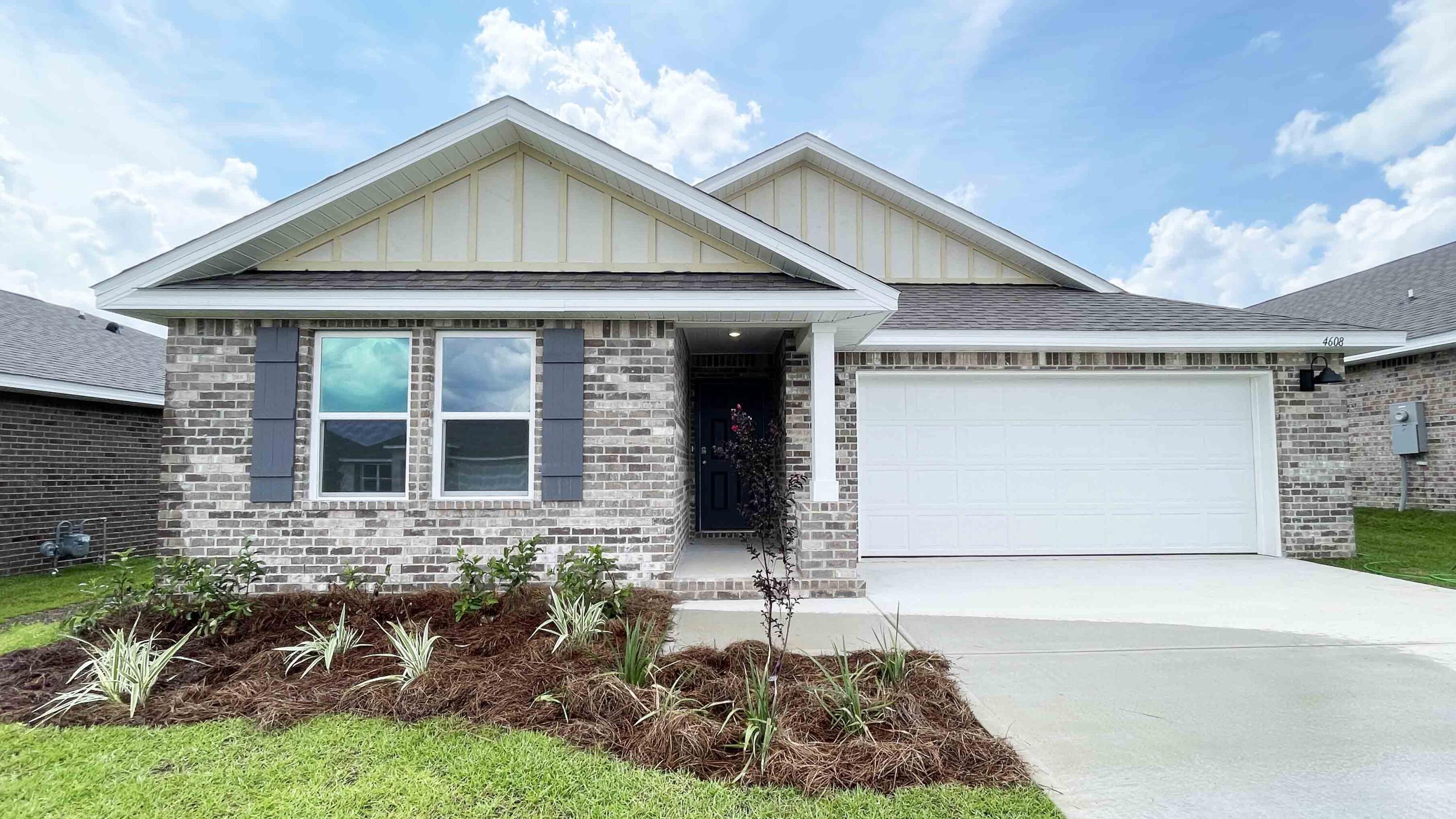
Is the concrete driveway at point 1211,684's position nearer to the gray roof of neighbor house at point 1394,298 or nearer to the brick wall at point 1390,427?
the brick wall at point 1390,427

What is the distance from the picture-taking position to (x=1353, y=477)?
11750 mm

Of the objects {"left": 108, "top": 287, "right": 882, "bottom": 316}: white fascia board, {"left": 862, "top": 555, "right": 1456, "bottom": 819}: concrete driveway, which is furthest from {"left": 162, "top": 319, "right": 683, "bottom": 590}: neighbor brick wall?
{"left": 862, "top": 555, "right": 1456, "bottom": 819}: concrete driveway

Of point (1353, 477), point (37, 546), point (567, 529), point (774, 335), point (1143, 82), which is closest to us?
point (567, 529)

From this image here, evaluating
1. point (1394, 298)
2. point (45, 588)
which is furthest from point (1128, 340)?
point (45, 588)

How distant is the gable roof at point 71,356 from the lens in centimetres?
828

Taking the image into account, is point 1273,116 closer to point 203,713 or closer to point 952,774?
point 952,774

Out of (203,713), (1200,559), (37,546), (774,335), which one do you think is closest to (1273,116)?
(1200,559)

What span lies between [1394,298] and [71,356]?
22.6 metres

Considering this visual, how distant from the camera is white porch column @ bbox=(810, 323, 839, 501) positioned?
6.17 metres

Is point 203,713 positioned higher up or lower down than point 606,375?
lower down

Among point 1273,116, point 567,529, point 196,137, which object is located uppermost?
point 1273,116

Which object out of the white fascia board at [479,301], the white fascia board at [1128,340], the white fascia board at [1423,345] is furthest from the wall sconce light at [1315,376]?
the white fascia board at [479,301]

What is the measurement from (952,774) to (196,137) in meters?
15.5

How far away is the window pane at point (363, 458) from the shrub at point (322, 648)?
1.76m
